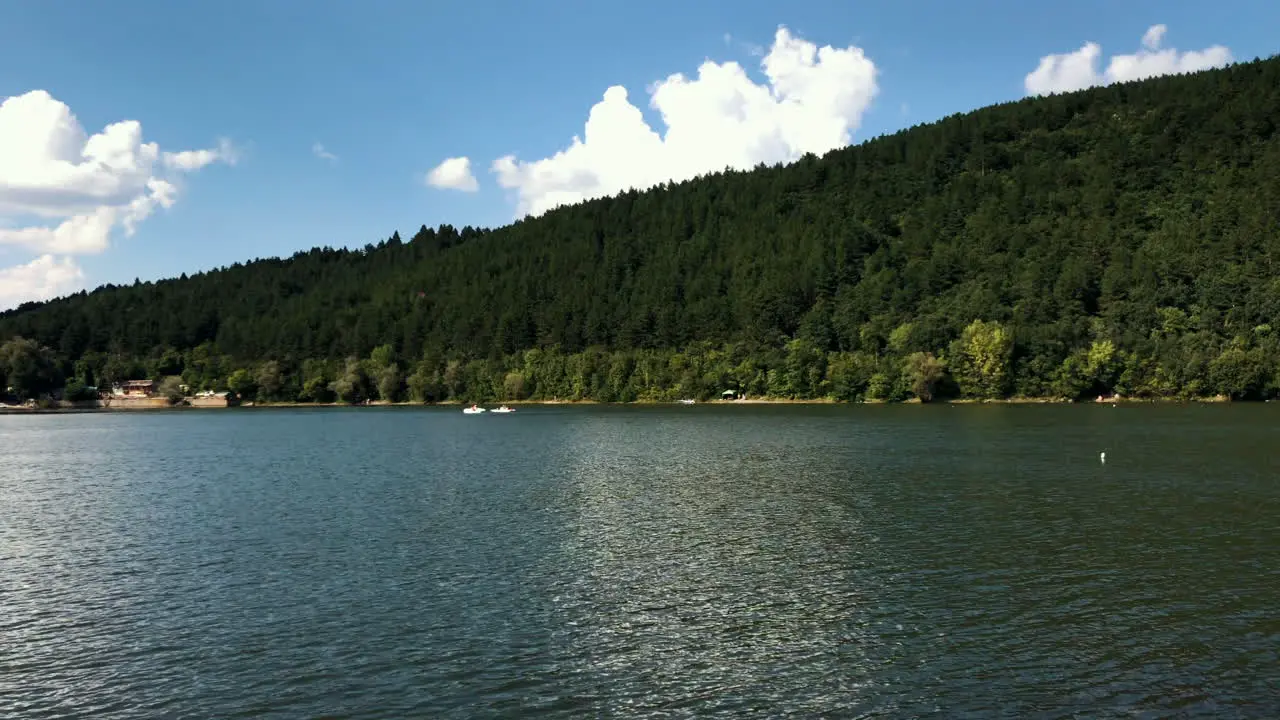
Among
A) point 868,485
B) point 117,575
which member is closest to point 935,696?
point 117,575

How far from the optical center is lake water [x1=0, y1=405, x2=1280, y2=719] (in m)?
21.2

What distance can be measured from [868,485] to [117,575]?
138ft

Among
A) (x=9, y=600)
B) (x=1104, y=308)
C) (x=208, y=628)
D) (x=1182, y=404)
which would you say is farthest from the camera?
(x=1104, y=308)

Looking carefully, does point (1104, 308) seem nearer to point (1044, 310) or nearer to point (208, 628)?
point (1044, 310)

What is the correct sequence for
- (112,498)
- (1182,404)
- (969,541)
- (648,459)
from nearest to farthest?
(969,541) → (112,498) → (648,459) → (1182,404)

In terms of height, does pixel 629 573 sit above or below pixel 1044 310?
below

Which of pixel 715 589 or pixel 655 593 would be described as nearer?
pixel 655 593

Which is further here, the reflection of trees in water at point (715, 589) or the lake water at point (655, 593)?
the reflection of trees in water at point (715, 589)

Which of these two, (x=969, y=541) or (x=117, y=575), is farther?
(x=969, y=541)

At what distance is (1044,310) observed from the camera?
189 meters

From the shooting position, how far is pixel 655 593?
3022 cm

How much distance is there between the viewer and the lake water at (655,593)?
2119 centimetres

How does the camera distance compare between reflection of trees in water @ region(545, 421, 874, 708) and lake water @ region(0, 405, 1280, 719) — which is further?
reflection of trees in water @ region(545, 421, 874, 708)

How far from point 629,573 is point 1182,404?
160 meters
